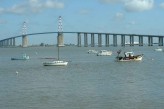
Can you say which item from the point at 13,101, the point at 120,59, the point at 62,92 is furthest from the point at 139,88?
the point at 120,59

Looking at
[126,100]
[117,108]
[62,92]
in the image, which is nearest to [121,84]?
[62,92]

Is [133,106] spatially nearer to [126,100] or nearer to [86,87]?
[126,100]

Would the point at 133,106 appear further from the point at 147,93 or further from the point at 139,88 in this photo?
the point at 139,88

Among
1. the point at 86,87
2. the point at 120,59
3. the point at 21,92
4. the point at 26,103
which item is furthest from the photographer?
the point at 120,59

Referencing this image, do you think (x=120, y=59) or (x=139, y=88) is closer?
(x=139, y=88)

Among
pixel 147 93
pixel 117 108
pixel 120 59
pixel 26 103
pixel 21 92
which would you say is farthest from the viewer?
pixel 120 59

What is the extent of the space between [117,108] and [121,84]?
11.2 meters

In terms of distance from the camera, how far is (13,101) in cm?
2594

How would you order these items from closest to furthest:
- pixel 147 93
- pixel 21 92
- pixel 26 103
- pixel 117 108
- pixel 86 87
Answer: pixel 117 108 → pixel 26 103 → pixel 147 93 → pixel 21 92 → pixel 86 87

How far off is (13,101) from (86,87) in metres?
7.50

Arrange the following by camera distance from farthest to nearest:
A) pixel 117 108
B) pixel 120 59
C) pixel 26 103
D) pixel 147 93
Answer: pixel 120 59
pixel 147 93
pixel 26 103
pixel 117 108

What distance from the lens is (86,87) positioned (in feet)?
106

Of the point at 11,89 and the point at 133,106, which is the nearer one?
the point at 133,106

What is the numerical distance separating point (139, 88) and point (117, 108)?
8.30m
